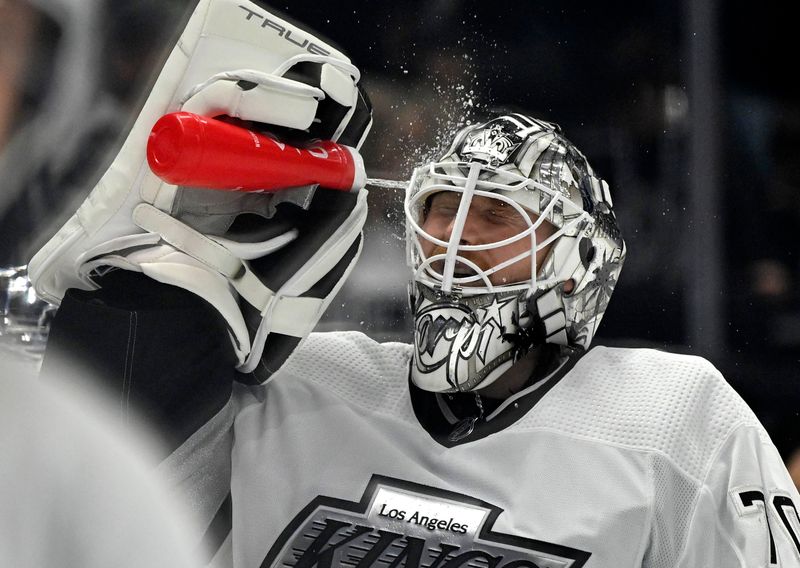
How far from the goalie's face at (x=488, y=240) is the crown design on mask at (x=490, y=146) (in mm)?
59

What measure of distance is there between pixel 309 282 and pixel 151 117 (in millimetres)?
299

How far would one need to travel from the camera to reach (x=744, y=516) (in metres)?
1.26

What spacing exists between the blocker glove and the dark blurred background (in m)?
0.63

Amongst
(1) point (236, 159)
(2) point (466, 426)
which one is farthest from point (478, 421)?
(1) point (236, 159)

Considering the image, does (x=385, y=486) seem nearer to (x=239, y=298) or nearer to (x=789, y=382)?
(x=239, y=298)

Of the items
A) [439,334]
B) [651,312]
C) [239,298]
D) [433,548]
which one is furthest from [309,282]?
[651,312]

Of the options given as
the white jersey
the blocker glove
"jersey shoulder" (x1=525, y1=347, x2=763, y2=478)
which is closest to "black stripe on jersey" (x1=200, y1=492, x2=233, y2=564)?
the white jersey

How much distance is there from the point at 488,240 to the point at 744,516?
1.64 ft

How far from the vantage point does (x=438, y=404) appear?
1.44m

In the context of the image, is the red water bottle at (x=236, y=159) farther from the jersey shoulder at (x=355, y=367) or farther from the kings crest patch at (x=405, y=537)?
the kings crest patch at (x=405, y=537)

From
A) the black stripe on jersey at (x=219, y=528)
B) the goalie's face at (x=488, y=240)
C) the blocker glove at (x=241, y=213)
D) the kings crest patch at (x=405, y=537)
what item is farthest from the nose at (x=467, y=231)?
the black stripe on jersey at (x=219, y=528)

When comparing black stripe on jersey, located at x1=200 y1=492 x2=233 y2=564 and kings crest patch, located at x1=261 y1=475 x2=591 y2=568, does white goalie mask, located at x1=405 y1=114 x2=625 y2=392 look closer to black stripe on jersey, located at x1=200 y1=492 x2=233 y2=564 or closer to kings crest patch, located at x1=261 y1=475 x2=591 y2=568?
kings crest patch, located at x1=261 y1=475 x2=591 y2=568

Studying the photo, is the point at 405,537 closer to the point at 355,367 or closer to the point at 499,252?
the point at 355,367

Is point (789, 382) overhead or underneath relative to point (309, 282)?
underneath
